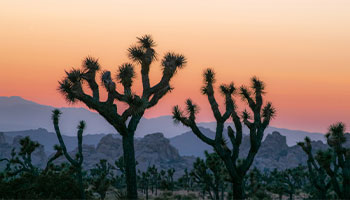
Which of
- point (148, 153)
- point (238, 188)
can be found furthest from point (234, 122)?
point (148, 153)

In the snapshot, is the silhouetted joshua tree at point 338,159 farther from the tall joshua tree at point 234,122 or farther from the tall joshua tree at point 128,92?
the tall joshua tree at point 128,92

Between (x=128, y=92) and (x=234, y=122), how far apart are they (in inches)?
215

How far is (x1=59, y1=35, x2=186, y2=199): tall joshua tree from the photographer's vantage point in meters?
17.1

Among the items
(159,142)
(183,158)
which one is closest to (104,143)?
(159,142)

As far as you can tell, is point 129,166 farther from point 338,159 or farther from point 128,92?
point 338,159

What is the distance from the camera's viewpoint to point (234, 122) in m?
19.3

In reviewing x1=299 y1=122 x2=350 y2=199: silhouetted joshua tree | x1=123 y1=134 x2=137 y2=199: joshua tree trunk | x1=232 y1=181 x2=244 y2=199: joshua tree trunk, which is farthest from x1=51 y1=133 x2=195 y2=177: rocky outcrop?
x1=299 y1=122 x2=350 y2=199: silhouetted joshua tree

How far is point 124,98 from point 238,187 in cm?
692

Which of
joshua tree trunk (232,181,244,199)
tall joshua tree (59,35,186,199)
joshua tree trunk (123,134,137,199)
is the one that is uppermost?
tall joshua tree (59,35,186,199)

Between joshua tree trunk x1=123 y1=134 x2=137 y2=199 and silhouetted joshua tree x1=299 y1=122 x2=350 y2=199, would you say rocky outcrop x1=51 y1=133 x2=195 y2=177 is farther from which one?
silhouetted joshua tree x1=299 y1=122 x2=350 y2=199

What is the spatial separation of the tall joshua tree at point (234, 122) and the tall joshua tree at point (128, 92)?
5.39 ft

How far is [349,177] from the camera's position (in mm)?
17344

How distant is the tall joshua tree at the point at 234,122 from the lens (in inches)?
741

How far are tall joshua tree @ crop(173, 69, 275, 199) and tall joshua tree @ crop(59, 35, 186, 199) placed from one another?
64.6 inches
